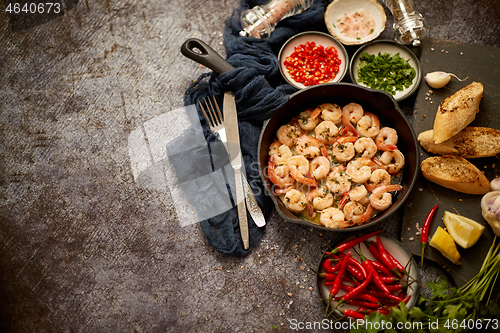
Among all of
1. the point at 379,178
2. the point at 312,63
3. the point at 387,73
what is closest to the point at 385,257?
the point at 379,178

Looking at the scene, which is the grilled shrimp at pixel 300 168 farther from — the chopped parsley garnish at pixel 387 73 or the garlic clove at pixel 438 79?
the garlic clove at pixel 438 79

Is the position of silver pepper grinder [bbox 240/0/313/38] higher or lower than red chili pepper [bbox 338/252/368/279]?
higher

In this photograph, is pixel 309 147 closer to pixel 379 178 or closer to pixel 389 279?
pixel 379 178

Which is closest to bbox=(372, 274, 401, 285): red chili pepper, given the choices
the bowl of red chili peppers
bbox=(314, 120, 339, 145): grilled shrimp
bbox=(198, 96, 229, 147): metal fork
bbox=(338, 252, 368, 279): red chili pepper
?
the bowl of red chili peppers

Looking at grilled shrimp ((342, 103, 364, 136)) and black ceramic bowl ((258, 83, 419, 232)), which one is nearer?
black ceramic bowl ((258, 83, 419, 232))

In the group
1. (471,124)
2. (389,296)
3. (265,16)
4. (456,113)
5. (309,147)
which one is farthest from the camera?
(265,16)

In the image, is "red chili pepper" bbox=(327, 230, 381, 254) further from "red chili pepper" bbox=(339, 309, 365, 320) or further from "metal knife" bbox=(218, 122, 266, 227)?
"metal knife" bbox=(218, 122, 266, 227)
